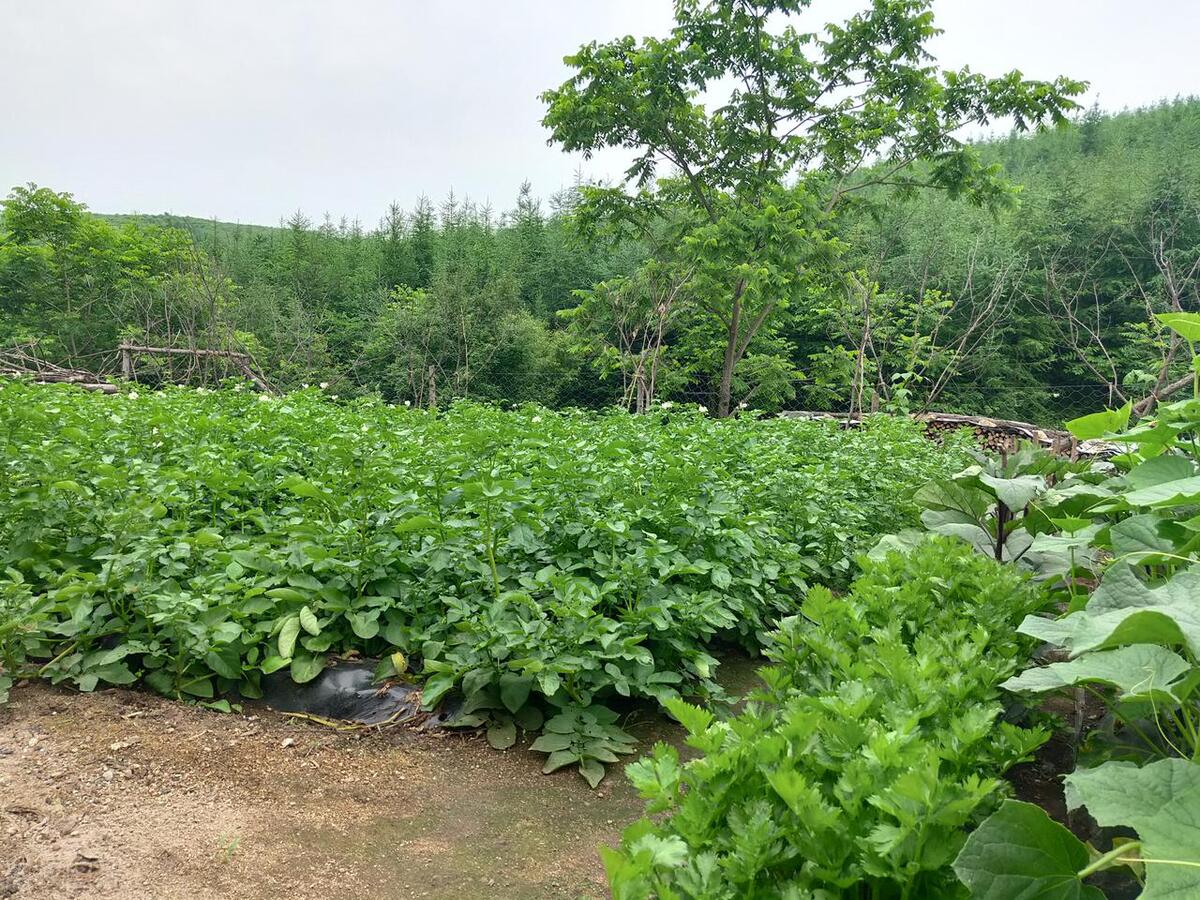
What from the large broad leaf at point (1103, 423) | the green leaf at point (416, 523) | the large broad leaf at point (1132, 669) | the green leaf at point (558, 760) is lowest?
the green leaf at point (558, 760)

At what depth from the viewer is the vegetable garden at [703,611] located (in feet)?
2.49

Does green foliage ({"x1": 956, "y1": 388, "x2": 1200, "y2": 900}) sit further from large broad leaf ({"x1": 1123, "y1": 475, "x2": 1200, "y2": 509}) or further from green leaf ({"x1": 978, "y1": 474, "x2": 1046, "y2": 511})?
green leaf ({"x1": 978, "y1": 474, "x2": 1046, "y2": 511})

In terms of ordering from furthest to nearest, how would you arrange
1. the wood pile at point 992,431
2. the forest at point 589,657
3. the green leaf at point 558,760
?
the wood pile at point 992,431 < the green leaf at point 558,760 < the forest at point 589,657

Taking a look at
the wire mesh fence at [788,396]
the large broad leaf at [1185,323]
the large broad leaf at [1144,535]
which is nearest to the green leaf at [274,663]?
the large broad leaf at [1144,535]

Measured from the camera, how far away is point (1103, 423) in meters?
1.44

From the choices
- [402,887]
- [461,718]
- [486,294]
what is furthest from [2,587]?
[486,294]

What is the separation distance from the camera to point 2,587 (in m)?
2.20

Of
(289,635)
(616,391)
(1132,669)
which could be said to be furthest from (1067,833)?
(616,391)

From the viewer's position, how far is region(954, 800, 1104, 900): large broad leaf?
2.21 feet

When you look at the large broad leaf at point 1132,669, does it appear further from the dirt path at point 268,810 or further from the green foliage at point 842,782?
the dirt path at point 268,810

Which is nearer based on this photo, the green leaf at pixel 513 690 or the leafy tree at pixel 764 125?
the green leaf at pixel 513 690

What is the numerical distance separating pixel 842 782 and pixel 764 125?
11338mm

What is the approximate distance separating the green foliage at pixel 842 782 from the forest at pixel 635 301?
9.81 m

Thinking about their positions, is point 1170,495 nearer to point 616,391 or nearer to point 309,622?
point 309,622
